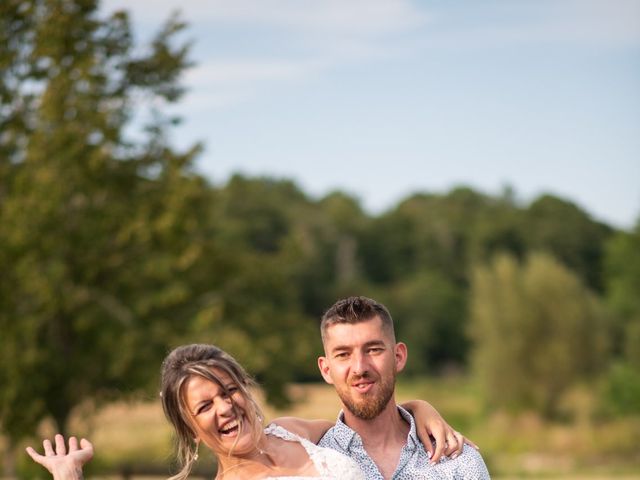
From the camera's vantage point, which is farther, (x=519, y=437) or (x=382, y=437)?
(x=519, y=437)

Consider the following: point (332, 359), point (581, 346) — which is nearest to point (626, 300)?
point (581, 346)

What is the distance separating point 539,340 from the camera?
124 ft

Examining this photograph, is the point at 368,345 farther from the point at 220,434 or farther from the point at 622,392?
the point at 622,392

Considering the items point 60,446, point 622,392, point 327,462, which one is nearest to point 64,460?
point 60,446

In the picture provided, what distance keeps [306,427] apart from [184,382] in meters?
0.60

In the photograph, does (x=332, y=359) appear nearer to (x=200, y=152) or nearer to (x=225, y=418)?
(x=225, y=418)

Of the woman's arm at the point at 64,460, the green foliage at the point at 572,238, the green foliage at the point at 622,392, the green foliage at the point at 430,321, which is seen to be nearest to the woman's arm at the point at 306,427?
the woman's arm at the point at 64,460

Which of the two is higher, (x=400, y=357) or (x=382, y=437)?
(x=400, y=357)

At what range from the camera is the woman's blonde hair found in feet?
11.3

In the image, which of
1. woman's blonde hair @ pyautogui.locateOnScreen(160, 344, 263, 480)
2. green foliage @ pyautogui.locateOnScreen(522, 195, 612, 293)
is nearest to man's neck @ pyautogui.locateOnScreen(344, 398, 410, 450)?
woman's blonde hair @ pyautogui.locateOnScreen(160, 344, 263, 480)

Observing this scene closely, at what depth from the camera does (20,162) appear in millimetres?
14531

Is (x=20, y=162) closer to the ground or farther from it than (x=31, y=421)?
farther from it

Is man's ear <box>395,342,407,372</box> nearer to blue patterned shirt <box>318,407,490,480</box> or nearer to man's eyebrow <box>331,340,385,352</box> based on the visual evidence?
man's eyebrow <box>331,340,385,352</box>

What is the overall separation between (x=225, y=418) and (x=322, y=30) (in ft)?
116
